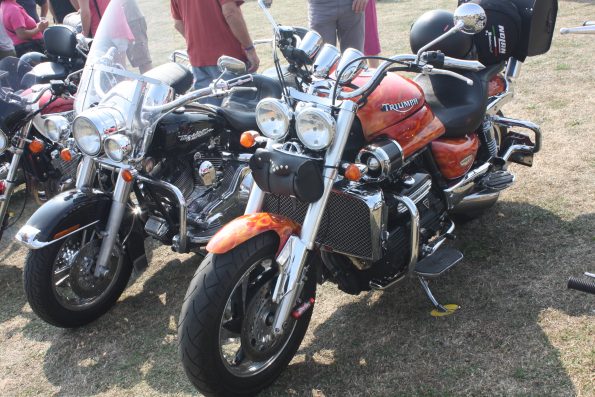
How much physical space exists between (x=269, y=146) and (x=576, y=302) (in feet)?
5.60

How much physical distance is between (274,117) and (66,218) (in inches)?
54.3

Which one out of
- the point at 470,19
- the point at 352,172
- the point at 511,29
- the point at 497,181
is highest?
the point at 470,19

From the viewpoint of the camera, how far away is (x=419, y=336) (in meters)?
2.90

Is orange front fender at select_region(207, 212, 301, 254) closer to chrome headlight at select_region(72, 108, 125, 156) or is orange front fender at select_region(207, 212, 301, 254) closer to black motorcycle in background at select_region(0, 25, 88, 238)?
chrome headlight at select_region(72, 108, 125, 156)

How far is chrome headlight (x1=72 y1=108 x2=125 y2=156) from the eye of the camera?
301 centimetres

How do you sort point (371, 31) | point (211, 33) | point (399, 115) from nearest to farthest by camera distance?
point (399, 115), point (211, 33), point (371, 31)

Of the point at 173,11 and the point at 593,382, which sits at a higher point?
the point at 173,11

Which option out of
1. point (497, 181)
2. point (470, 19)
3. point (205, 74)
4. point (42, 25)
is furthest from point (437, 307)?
point (42, 25)

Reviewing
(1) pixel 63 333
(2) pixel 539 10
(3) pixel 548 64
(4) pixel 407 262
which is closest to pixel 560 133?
(2) pixel 539 10

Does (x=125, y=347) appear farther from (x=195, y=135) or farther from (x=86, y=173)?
(x=195, y=135)

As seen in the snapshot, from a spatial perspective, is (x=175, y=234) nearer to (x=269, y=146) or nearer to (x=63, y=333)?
(x=63, y=333)

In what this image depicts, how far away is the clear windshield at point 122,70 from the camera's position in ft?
10.4

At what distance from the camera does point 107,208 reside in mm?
3324

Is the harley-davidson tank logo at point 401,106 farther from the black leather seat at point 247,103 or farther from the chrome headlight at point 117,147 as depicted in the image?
the chrome headlight at point 117,147
